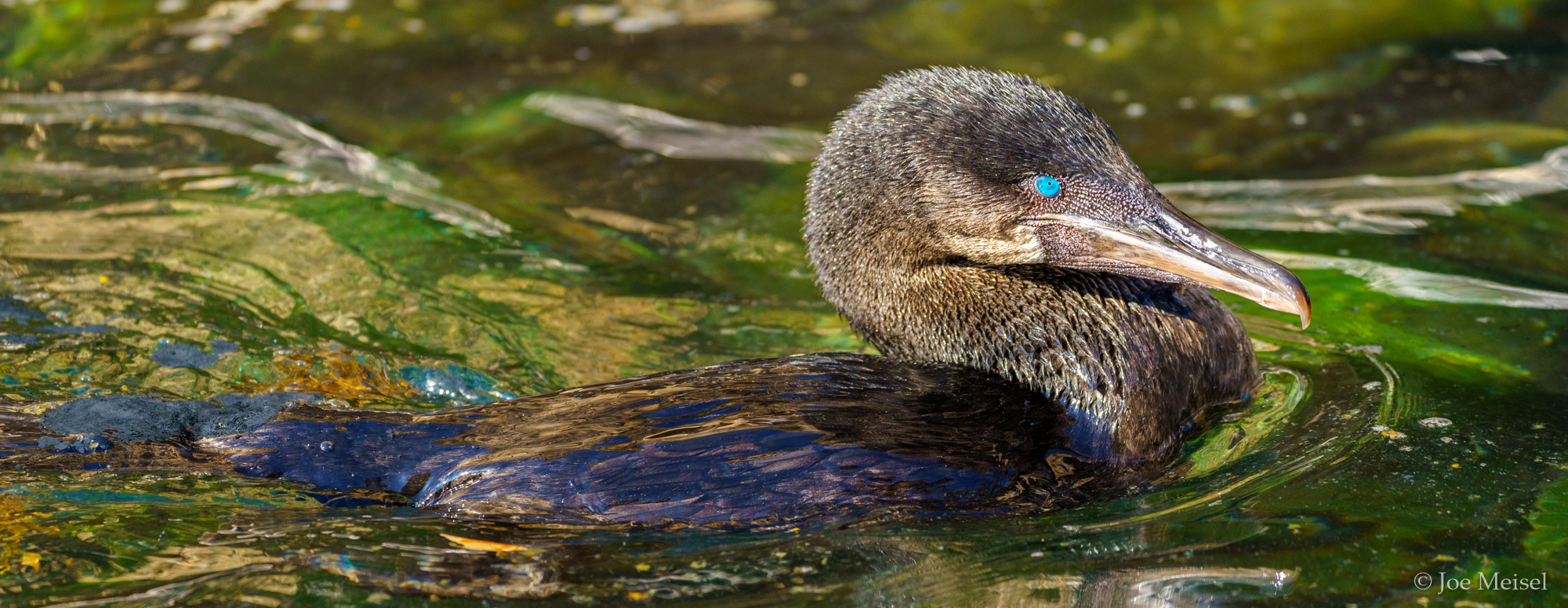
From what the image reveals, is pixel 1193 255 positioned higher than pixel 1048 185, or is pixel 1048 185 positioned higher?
pixel 1048 185

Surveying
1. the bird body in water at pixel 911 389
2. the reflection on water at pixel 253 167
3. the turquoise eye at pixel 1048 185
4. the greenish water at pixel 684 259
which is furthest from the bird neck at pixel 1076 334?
the reflection on water at pixel 253 167

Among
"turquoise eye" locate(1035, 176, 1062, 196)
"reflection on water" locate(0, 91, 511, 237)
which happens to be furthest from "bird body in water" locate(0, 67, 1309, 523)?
"reflection on water" locate(0, 91, 511, 237)

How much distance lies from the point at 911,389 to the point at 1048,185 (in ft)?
2.67

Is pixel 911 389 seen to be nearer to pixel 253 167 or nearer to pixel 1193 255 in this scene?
pixel 1193 255

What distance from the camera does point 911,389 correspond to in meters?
4.74

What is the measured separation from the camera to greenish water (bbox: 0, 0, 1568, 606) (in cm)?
402

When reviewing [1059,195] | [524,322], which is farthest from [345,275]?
[1059,195]

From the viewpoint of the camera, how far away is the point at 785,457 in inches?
168

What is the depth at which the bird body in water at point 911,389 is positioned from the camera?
4.25m

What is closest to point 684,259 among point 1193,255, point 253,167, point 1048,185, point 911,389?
point 911,389

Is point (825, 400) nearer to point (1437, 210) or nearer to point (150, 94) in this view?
point (1437, 210)

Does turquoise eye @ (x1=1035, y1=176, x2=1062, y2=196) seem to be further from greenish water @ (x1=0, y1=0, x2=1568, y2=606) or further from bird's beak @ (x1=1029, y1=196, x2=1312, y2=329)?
greenish water @ (x1=0, y1=0, x2=1568, y2=606)

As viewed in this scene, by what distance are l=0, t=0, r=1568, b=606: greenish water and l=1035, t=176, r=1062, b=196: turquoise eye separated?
1003 mm

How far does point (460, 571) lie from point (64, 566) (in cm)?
113
